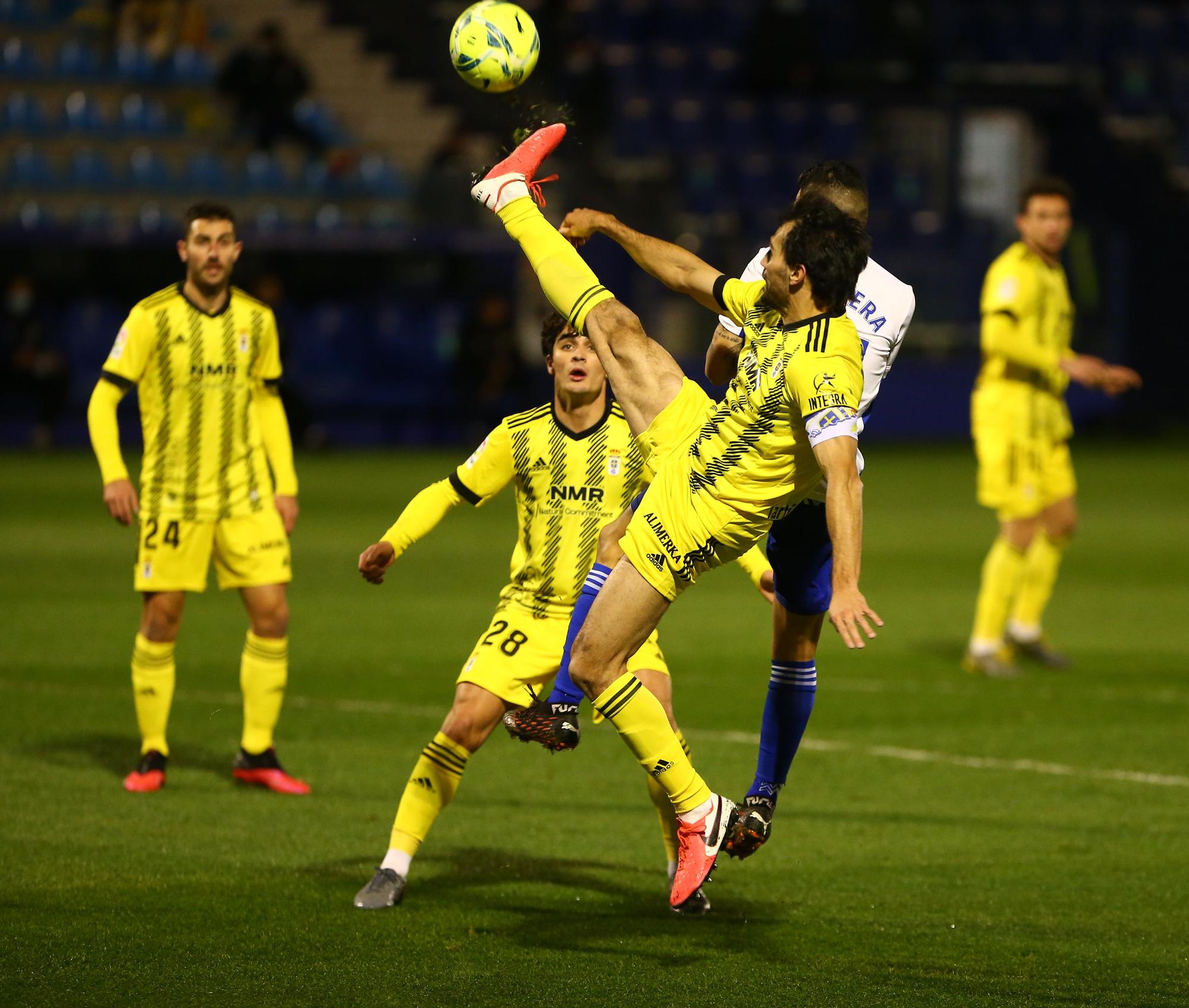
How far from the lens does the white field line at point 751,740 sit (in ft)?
26.1

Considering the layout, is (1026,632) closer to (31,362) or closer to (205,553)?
(205,553)

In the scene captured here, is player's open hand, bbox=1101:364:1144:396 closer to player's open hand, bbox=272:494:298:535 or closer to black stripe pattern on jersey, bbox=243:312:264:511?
player's open hand, bbox=272:494:298:535

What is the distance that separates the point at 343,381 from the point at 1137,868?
18.6m

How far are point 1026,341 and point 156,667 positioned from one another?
5.42 meters

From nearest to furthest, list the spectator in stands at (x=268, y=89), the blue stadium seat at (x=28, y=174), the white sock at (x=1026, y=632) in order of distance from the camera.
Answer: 1. the white sock at (x=1026, y=632)
2. the blue stadium seat at (x=28, y=174)
3. the spectator in stands at (x=268, y=89)

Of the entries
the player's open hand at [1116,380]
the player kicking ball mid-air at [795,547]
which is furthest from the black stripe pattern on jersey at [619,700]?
the player's open hand at [1116,380]

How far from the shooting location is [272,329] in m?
7.94

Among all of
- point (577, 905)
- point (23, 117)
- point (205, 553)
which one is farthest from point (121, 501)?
point (23, 117)

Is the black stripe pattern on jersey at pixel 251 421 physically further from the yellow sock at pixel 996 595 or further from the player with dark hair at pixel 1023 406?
the yellow sock at pixel 996 595

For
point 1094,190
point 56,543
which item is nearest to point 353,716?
point 56,543

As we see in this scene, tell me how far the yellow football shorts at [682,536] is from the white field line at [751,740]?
3312 mm

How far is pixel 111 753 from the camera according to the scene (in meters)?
8.12

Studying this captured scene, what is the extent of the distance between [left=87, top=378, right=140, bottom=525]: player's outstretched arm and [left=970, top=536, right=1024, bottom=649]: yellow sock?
5135 mm

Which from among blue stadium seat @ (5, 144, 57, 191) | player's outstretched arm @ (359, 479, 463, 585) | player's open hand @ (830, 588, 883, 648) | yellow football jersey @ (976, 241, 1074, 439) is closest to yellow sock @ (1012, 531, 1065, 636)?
yellow football jersey @ (976, 241, 1074, 439)
